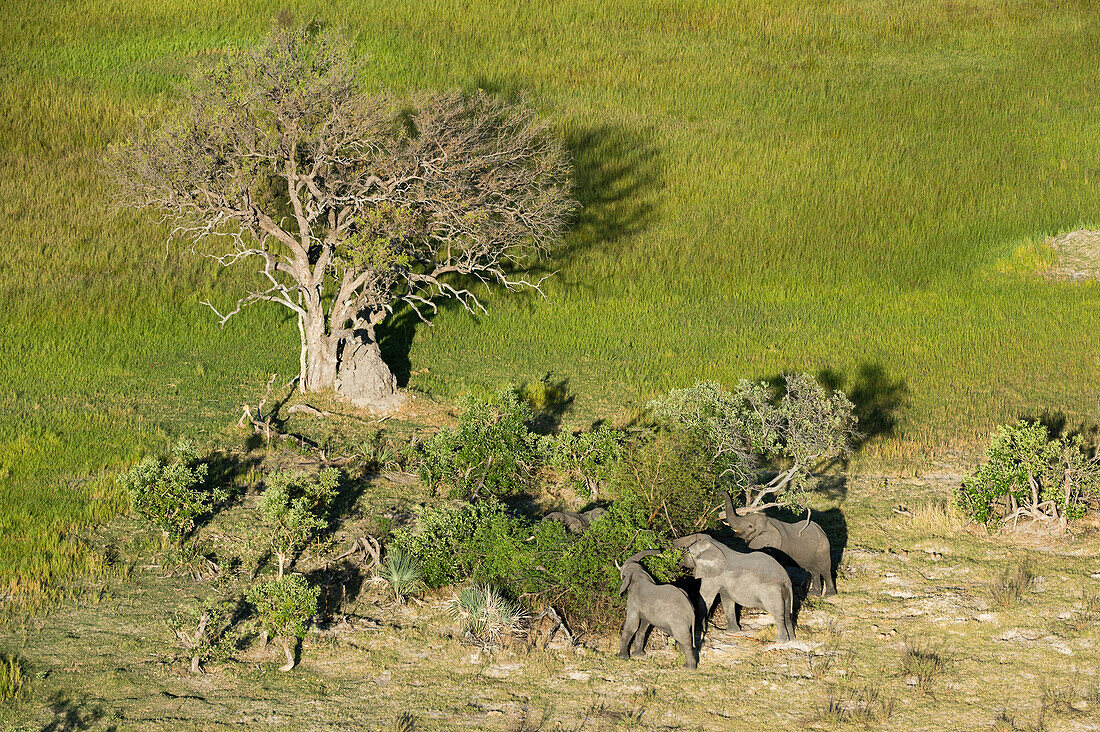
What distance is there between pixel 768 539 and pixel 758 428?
3405 mm

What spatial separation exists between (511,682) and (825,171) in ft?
98.7

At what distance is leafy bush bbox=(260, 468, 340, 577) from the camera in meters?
16.6

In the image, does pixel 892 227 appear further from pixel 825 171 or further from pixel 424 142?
pixel 424 142

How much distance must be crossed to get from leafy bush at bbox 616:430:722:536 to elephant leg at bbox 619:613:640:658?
91.4 inches

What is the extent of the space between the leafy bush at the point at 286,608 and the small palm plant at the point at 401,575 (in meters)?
1.43

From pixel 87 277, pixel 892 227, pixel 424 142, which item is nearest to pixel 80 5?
pixel 87 277

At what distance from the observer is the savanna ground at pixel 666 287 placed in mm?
14109

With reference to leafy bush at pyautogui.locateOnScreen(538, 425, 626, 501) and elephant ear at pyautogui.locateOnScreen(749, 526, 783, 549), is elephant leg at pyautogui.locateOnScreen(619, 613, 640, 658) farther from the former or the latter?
leafy bush at pyautogui.locateOnScreen(538, 425, 626, 501)

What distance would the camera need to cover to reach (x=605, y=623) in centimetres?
1483

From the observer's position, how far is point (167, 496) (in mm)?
17672

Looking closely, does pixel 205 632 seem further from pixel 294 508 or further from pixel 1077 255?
pixel 1077 255

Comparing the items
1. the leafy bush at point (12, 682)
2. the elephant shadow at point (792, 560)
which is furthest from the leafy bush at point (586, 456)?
the leafy bush at point (12, 682)

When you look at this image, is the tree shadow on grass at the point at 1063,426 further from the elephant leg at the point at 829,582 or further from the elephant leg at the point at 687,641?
the elephant leg at the point at 687,641

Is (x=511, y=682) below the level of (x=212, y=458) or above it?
below
